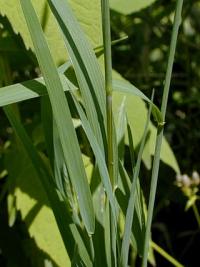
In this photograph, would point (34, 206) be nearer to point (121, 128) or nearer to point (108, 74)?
point (121, 128)

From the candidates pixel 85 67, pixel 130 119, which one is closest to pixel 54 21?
pixel 85 67

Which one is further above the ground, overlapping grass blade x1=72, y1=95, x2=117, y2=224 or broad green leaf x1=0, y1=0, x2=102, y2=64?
broad green leaf x1=0, y1=0, x2=102, y2=64

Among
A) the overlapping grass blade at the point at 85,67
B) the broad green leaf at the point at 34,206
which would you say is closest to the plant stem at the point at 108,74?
the overlapping grass blade at the point at 85,67

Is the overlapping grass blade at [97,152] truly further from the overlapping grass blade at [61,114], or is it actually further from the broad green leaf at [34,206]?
the broad green leaf at [34,206]

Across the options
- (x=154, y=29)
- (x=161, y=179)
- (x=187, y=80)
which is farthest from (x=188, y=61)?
(x=161, y=179)

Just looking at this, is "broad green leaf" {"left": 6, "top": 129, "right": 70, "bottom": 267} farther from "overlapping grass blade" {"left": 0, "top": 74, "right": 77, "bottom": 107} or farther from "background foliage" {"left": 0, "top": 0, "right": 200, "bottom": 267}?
"overlapping grass blade" {"left": 0, "top": 74, "right": 77, "bottom": 107}

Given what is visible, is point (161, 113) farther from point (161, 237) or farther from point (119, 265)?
point (161, 237)

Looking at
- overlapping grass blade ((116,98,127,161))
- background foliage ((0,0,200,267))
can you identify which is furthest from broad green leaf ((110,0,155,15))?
overlapping grass blade ((116,98,127,161))

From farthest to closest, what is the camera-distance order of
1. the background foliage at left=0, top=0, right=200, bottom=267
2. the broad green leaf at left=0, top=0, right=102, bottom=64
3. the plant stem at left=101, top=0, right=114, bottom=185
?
1. the background foliage at left=0, top=0, right=200, bottom=267
2. the broad green leaf at left=0, top=0, right=102, bottom=64
3. the plant stem at left=101, top=0, right=114, bottom=185
